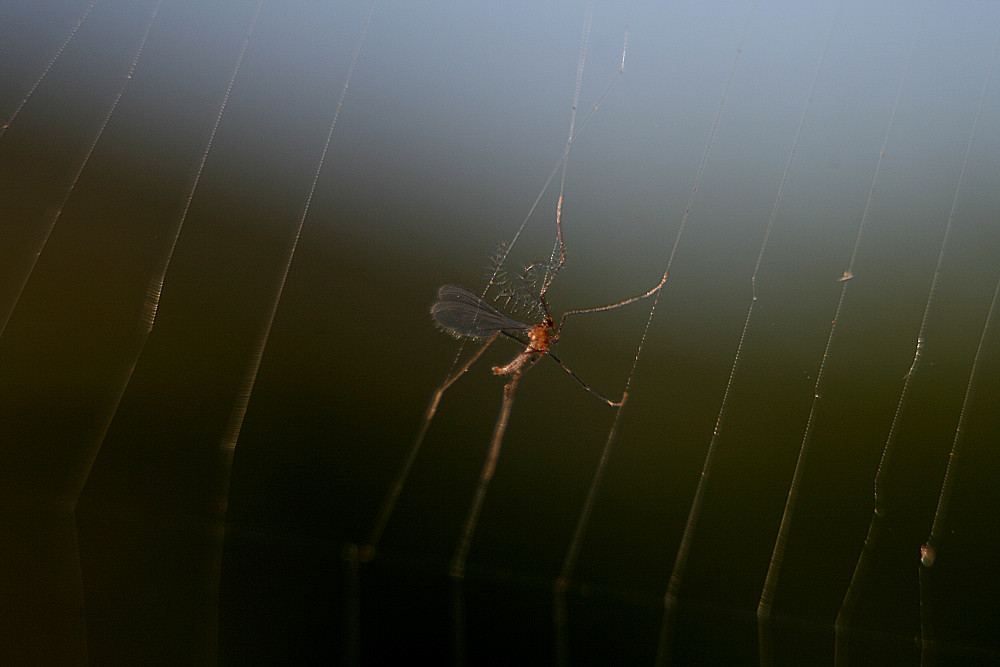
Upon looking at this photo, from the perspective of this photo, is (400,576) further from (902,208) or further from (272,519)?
(902,208)

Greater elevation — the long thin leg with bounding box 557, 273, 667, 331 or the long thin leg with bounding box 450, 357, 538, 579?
the long thin leg with bounding box 557, 273, 667, 331

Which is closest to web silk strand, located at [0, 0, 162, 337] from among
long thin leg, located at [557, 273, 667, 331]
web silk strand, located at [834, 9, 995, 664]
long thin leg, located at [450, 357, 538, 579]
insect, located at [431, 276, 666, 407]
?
insect, located at [431, 276, 666, 407]

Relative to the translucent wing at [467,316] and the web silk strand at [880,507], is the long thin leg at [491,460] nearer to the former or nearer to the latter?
the translucent wing at [467,316]

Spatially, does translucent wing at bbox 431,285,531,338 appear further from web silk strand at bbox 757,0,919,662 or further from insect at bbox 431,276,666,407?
web silk strand at bbox 757,0,919,662

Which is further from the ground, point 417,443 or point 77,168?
point 77,168

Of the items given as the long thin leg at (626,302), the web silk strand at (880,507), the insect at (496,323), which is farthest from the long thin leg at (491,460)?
the web silk strand at (880,507)

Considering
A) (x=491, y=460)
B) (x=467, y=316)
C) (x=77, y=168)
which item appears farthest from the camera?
(x=491, y=460)

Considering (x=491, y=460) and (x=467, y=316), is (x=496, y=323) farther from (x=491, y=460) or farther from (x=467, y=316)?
(x=491, y=460)

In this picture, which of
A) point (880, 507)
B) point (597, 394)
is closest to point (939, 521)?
point (880, 507)
